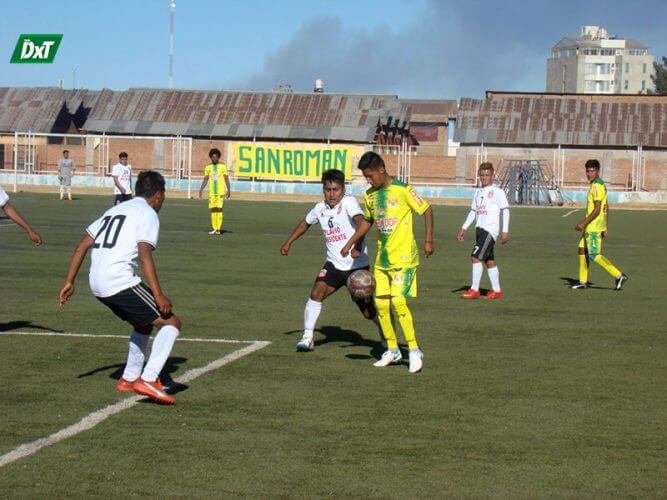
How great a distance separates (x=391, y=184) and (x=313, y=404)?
2.55 m

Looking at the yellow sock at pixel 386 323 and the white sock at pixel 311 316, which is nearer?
the yellow sock at pixel 386 323

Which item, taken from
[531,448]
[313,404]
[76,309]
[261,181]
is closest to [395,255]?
[313,404]

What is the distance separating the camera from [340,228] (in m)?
11.3

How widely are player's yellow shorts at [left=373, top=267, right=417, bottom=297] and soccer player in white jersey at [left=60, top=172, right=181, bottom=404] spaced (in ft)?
7.42

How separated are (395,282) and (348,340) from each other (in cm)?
201

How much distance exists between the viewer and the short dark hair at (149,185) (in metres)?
8.59

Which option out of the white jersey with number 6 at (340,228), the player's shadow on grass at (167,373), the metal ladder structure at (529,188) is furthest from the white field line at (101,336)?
the metal ladder structure at (529,188)

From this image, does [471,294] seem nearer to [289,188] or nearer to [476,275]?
[476,275]

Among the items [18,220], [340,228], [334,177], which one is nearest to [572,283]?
[340,228]

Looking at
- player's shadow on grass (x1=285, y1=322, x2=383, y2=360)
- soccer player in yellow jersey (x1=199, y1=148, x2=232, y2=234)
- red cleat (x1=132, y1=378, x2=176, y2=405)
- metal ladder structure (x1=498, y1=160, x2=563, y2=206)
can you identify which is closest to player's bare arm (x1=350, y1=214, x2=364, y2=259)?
player's shadow on grass (x1=285, y1=322, x2=383, y2=360)

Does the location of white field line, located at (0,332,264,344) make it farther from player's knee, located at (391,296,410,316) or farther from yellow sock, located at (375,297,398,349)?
player's knee, located at (391,296,410,316)

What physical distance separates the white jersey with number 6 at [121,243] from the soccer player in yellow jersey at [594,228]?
999 cm

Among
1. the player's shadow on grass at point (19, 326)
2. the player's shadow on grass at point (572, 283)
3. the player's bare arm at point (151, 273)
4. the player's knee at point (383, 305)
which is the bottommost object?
the player's shadow on grass at point (572, 283)

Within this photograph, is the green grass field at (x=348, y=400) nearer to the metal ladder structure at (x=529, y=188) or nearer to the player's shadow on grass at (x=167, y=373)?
the player's shadow on grass at (x=167, y=373)
